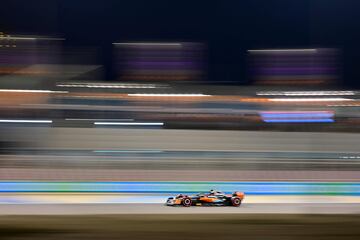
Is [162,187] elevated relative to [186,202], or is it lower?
lower

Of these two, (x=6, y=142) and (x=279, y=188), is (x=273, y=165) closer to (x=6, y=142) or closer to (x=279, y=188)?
(x=279, y=188)

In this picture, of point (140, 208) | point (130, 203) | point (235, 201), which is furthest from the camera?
point (130, 203)

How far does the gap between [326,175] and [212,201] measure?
2.60m

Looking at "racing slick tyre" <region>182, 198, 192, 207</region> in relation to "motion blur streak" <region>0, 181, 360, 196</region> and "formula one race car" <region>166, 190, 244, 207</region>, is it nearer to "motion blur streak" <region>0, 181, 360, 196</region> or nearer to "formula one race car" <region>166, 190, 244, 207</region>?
"formula one race car" <region>166, 190, 244, 207</region>

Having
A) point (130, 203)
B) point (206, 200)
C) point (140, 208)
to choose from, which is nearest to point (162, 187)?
point (130, 203)

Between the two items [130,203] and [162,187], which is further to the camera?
[162,187]

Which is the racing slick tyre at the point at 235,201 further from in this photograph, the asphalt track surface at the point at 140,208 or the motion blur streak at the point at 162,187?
the motion blur streak at the point at 162,187

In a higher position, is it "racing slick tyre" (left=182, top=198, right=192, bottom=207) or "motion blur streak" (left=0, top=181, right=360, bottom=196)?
"racing slick tyre" (left=182, top=198, right=192, bottom=207)

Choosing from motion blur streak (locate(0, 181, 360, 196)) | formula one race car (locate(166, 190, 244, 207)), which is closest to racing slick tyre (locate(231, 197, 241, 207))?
formula one race car (locate(166, 190, 244, 207))

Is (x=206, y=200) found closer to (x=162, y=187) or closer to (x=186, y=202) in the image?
(x=186, y=202)

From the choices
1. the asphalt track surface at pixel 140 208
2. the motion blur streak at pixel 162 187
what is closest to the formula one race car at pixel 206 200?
the asphalt track surface at pixel 140 208

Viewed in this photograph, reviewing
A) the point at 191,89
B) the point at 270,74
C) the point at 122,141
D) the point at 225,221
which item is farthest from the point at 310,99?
the point at 225,221

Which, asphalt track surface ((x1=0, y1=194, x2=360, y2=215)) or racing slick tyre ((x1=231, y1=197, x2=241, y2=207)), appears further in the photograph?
racing slick tyre ((x1=231, y1=197, x2=241, y2=207))

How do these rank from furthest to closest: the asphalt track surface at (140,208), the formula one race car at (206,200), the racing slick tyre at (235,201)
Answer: the racing slick tyre at (235,201), the formula one race car at (206,200), the asphalt track surface at (140,208)
